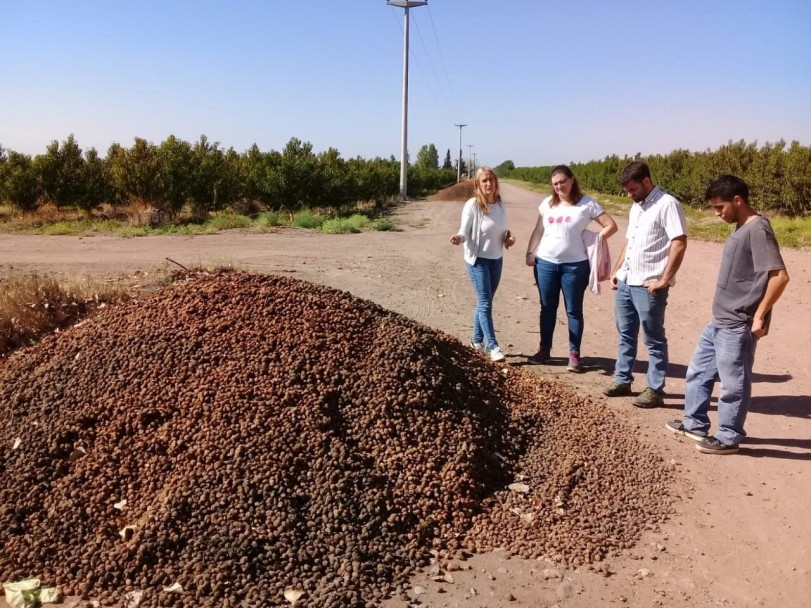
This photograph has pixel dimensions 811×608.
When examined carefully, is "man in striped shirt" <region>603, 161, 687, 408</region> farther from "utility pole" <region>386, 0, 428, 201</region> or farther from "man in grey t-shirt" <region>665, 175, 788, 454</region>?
"utility pole" <region>386, 0, 428, 201</region>

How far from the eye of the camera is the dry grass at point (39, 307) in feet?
14.5

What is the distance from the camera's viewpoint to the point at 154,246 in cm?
1254

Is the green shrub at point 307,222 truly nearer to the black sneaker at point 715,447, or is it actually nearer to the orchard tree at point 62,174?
the orchard tree at point 62,174

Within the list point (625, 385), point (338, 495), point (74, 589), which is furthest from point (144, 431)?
point (625, 385)

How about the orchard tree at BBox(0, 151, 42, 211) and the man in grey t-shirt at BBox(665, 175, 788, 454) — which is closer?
the man in grey t-shirt at BBox(665, 175, 788, 454)

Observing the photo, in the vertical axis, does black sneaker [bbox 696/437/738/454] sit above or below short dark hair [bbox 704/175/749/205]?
below

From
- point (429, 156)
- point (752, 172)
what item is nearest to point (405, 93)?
point (752, 172)

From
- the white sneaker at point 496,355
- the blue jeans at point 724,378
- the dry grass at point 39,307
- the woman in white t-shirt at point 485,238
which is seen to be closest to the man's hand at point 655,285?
the blue jeans at point 724,378

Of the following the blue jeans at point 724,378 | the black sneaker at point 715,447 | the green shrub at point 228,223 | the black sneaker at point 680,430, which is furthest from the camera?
the green shrub at point 228,223

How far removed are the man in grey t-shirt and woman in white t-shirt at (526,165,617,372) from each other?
106cm

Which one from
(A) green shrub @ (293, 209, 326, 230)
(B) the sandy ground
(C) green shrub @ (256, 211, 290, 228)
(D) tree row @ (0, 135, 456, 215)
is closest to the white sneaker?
(B) the sandy ground

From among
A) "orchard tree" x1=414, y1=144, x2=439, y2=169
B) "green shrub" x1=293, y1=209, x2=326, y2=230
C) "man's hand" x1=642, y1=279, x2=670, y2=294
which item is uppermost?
"orchard tree" x1=414, y1=144, x2=439, y2=169

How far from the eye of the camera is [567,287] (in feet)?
14.6

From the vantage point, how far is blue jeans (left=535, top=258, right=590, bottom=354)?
440 centimetres
